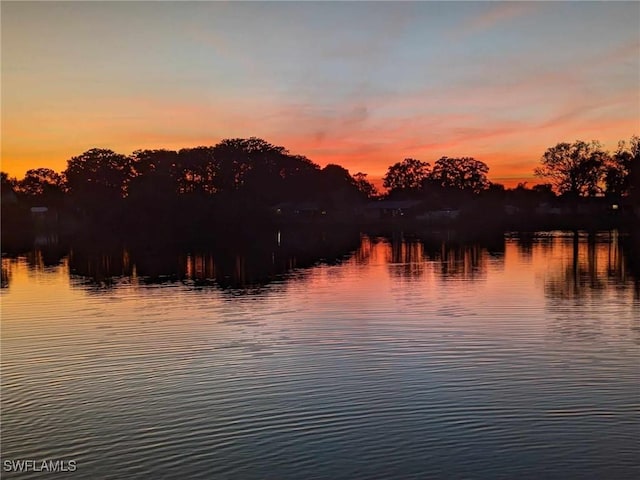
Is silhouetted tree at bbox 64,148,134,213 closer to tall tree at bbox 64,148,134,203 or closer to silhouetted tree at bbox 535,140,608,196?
tall tree at bbox 64,148,134,203

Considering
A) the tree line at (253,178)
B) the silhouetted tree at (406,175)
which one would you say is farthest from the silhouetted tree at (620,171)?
the silhouetted tree at (406,175)

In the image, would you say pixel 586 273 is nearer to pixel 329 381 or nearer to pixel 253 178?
pixel 329 381

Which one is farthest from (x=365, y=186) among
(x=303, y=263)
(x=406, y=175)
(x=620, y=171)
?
(x=303, y=263)

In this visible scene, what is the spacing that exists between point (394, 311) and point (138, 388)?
11571mm

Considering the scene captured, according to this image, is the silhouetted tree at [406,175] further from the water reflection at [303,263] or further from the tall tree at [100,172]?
the water reflection at [303,263]

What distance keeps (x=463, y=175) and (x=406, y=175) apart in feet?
48.9

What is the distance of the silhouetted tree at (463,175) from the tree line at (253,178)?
222mm

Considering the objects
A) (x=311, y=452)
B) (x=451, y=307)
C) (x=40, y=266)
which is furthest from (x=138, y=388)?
(x=40, y=266)

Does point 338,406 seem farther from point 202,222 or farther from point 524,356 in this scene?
point 202,222

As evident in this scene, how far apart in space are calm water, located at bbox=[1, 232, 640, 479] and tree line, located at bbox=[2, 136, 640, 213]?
6672cm

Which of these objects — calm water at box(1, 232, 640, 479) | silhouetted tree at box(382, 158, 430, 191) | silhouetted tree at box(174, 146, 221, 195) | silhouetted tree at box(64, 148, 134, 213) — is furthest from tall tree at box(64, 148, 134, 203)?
calm water at box(1, 232, 640, 479)

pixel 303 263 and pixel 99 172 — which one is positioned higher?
pixel 99 172

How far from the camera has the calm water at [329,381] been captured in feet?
35.4

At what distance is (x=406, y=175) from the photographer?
16738cm
